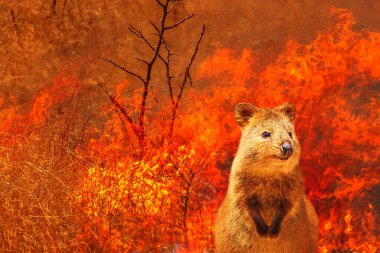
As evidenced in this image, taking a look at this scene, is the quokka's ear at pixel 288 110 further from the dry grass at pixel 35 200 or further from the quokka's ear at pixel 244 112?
the dry grass at pixel 35 200

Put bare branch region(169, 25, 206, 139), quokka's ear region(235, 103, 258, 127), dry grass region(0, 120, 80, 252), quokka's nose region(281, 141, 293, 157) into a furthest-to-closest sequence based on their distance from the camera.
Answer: bare branch region(169, 25, 206, 139), dry grass region(0, 120, 80, 252), quokka's ear region(235, 103, 258, 127), quokka's nose region(281, 141, 293, 157)

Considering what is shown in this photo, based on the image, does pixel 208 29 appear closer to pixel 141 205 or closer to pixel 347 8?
pixel 347 8

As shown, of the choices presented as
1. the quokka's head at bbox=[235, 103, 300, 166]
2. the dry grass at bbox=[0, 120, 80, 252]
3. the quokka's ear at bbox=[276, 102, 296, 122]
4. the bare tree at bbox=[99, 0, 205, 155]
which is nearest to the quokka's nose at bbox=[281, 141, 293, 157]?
the quokka's head at bbox=[235, 103, 300, 166]

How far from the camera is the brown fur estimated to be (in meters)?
5.69

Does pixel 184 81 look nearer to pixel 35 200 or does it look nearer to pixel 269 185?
pixel 35 200

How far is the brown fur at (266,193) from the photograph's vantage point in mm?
5691

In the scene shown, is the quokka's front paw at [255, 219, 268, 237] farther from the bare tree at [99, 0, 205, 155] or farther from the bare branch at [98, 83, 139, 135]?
the bare branch at [98, 83, 139, 135]

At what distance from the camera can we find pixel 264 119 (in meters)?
5.88

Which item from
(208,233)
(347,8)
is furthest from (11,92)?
(347,8)

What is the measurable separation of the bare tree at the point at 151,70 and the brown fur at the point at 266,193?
4.25 metres

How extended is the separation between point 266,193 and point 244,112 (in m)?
0.79

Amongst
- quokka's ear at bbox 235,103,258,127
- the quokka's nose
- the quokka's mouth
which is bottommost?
the quokka's mouth

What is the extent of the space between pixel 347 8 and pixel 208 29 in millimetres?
2284

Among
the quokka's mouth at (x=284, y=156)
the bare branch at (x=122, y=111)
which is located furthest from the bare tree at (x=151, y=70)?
the quokka's mouth at (x=284, y=156)
